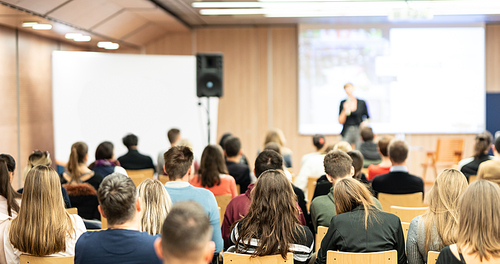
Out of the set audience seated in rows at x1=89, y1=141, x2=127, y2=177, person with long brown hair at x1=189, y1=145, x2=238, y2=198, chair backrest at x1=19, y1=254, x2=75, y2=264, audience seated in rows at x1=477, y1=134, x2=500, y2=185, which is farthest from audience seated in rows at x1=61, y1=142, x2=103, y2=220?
audience seated in rows at x1=477, y1=134, x2=500, y2=185

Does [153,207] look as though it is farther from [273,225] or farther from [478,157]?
[478,157]

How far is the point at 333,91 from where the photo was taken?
9.41 meters

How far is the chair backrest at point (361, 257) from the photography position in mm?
2320

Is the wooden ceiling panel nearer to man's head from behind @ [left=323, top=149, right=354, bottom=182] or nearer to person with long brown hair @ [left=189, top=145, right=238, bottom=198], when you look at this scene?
person with long brown hair @ [left=189, top=145, right=238, bottom=198]

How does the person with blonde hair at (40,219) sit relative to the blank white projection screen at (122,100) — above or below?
below

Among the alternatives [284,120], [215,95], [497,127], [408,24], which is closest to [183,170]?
[215,95]

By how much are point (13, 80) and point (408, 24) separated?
737 centimetres

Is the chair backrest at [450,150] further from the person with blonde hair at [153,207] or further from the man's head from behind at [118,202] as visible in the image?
the man's head from behind at [118,202]

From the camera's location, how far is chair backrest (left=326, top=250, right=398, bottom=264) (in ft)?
7.61

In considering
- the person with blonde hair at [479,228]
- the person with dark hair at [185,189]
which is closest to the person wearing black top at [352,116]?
the person with dark hair at [185,189]

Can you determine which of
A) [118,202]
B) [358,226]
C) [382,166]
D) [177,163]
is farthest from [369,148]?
[118,202]

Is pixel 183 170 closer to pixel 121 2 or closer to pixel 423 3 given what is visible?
pixel 121 2

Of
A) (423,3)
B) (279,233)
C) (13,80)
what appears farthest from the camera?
(423,3)

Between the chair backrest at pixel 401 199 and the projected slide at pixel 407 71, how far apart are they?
18.2 ft
